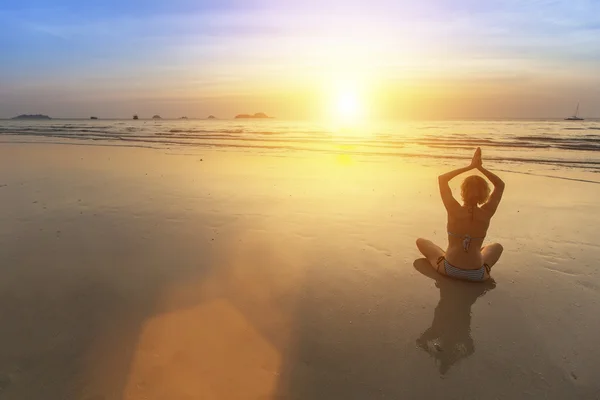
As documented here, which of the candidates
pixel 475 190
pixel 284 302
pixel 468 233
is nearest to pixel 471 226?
pixel 468 233

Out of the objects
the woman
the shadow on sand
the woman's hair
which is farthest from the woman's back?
the shadow on sand

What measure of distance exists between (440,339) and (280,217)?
4.48 metres

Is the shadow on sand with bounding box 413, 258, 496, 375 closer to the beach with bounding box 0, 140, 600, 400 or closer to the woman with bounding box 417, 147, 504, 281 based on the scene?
the beach with bounding box 0, 140, 600, 400

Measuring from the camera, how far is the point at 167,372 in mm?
3248

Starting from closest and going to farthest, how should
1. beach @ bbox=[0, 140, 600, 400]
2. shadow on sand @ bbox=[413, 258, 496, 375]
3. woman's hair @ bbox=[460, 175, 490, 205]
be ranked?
beach @ bbox=[0, 140, 600, 400] < shadow on sand @ bbox=[413, 258, 496, 375] < woman's hair @ bbox=[460, 175, 490, 205]

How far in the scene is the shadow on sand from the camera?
3.62 m

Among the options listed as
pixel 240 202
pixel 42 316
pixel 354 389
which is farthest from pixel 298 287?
→ pixel 240 202

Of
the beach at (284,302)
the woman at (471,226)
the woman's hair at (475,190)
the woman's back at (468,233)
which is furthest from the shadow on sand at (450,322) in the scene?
the woman's hair at (475,190)

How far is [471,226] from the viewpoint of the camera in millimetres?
5004

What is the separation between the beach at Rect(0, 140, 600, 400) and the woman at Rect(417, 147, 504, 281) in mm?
207

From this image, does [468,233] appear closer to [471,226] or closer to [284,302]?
[471,226]

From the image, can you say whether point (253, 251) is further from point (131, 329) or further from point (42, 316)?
point (42, 316)

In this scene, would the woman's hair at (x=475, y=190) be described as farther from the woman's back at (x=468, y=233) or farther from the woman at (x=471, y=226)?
the woman's back at (x=468, y=233)

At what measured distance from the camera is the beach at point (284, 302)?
3.22m
